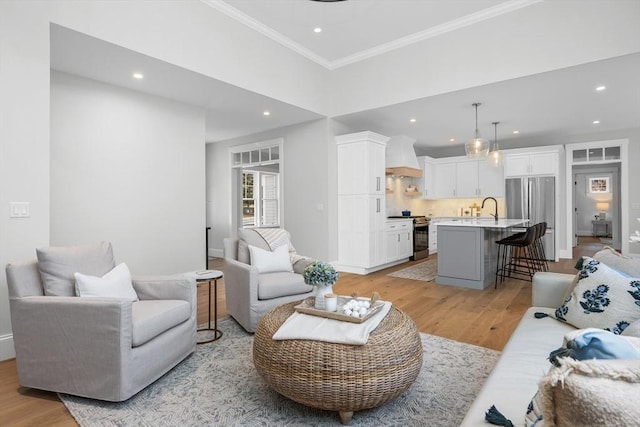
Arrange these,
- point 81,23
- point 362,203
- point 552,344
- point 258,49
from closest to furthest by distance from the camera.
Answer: point 552,344 → point 81,23 → point 258,49 → point 362,203

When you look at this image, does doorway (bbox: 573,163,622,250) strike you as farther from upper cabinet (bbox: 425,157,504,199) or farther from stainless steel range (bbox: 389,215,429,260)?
stainless steel range (bbox: 389,215,429,260)

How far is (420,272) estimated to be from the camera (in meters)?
5.70

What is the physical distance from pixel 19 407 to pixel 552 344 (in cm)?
290

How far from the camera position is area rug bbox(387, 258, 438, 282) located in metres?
5.31

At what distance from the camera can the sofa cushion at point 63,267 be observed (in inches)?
84.0

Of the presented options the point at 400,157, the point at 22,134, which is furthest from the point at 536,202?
the point at 22,134

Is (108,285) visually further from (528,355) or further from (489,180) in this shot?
(489,180)

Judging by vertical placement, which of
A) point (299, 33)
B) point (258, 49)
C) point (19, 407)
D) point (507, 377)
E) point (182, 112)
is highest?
point (299, 33)

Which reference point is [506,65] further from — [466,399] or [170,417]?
[170,417]

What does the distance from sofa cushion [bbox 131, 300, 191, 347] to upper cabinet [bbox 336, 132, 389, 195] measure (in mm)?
3813

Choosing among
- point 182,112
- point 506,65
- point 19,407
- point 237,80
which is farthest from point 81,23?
point 506,65

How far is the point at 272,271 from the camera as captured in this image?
3.33 m

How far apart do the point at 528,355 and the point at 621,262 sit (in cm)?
95

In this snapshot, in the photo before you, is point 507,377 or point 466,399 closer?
point 507,377
